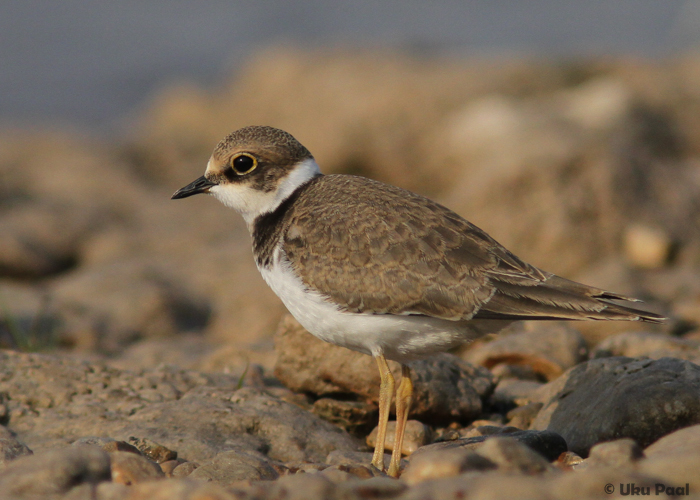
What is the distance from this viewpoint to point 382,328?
5.17 metres

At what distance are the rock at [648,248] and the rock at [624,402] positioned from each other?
519 cm

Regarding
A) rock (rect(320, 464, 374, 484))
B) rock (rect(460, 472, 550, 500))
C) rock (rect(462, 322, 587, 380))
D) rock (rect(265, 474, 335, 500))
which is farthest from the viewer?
rock (rect(462, 322, 587, 380))

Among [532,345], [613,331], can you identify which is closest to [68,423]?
[532,345]

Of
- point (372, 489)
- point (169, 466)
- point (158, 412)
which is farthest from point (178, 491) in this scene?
point (158, 412)

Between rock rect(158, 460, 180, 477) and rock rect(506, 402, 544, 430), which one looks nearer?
rock rect(158, 460, 180, 477)

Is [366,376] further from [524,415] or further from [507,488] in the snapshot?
[507,488]

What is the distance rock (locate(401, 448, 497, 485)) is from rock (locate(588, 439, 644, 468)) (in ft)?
1.66

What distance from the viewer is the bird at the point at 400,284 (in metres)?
5.11

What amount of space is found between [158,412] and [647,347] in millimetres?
4124

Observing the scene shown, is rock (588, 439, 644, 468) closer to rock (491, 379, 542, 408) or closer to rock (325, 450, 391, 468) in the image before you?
rock (325, 450, 391, 468)

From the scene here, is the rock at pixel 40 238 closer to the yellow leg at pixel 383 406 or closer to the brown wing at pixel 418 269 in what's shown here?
the brown wing at pixel 418 269

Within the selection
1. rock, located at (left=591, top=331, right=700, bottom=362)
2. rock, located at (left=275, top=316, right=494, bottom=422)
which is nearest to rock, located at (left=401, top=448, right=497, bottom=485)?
rock, located at (left=275, top=316, right=494, bottom=422)

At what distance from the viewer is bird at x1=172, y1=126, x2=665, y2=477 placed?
5109mm

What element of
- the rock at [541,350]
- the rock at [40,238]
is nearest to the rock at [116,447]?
the rock at [541,350]
